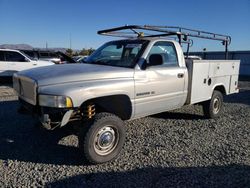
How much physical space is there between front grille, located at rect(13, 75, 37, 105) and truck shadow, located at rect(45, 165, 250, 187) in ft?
4.22

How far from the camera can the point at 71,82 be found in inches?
149

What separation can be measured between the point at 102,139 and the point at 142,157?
29.1 inches

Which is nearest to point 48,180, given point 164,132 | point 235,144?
point 164,132

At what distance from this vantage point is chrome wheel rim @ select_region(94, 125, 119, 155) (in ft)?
13.2

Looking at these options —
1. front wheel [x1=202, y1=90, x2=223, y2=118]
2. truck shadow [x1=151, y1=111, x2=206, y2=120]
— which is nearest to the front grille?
truck shadow [x1=151, y1=111, x2=206, y2=120]

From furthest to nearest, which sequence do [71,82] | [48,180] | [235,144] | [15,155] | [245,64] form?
[245,64], [235,144], [15,155], [71,82], [48,180]

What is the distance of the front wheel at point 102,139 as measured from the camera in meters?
3.83

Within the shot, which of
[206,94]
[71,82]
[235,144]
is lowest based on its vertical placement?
[235,144]

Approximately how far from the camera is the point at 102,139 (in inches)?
160

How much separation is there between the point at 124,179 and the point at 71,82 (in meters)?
1.57

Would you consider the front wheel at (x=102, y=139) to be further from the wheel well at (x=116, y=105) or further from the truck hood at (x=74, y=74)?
the truck hood at (x=74, y=74)

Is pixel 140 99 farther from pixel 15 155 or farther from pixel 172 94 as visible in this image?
pixel 15 155

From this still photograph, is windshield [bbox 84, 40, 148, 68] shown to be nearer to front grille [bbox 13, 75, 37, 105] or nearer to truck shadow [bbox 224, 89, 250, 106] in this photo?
front grille [bbox 13, 75, 37, 105]

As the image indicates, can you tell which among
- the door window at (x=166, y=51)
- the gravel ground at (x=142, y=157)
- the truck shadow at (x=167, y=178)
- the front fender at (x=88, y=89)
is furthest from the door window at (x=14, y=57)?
the truck shadow at (x=167, y=178)
